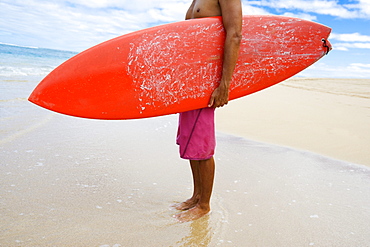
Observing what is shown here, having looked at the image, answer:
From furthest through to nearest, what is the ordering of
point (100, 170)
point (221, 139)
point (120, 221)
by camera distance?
point (221, 139) → point (100, 170) → point (120, 221)

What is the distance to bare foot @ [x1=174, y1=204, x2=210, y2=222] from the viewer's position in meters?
1.99

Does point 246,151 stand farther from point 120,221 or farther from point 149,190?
point 120,221

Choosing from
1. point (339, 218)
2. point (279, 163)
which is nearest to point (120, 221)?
point (339, 218)

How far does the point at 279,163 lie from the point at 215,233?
4.85ft

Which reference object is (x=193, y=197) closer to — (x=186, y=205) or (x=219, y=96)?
(x=186, y=205)

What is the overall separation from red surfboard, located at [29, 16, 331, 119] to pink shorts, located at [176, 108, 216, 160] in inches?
3.0

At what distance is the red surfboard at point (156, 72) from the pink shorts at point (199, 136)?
0.08 metres

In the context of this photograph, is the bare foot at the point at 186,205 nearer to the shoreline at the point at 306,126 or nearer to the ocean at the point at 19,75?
the shoreline at the point at 306,126

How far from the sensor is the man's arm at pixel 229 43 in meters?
1.84

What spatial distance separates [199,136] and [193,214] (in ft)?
1.59

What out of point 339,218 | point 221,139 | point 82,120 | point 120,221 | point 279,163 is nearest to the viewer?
point 120,221

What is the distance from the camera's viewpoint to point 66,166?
8.91 ft

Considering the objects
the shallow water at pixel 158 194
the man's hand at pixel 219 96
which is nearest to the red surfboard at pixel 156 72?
the man's hand at pixel 219 96

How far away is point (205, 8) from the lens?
2.05m
